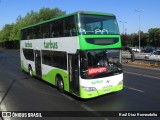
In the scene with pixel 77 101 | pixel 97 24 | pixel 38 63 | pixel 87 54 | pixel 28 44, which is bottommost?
pixel 77 101

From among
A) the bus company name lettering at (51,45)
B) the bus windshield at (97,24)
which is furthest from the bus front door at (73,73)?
the bus company name lettering at (51,45)

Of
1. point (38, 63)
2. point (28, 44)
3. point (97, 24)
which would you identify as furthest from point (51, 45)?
point (28, 44)

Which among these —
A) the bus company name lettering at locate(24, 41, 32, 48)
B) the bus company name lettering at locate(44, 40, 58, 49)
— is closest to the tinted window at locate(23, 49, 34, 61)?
the bus company name lettering at locate(24, 41, 32, 48)

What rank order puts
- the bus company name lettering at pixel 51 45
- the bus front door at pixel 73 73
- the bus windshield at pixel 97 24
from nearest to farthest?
the bus windshield at pixel 97 24 → the bus front door at pixel 73 73 → the bus company name lettering at pixel 51 45

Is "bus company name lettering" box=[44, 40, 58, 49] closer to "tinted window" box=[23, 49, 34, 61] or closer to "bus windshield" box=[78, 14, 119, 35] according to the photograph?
"bus windshield" box=[78, 14, 119, 35]

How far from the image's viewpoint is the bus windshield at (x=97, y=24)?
10.9 metres

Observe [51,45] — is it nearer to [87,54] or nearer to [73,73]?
[73,73]

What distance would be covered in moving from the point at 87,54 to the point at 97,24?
65.3 inches

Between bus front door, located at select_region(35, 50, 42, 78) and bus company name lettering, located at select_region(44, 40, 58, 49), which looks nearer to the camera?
bus company name lettering, located at select_region(44, 40, 58, 49)

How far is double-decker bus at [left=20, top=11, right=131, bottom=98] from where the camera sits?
1064cm

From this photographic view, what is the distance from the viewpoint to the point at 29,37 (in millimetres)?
18391

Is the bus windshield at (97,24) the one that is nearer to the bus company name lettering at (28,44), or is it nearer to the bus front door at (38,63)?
the bus front door at (38,63)

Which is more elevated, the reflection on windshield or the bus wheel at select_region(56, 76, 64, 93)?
the reflection on windshield

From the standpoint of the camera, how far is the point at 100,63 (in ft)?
36.1
